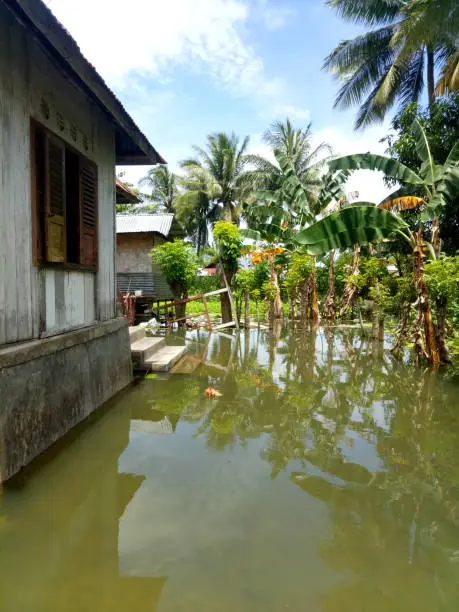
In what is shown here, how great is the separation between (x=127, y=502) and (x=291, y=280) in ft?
54.1

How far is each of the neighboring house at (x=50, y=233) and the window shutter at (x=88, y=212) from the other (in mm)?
15

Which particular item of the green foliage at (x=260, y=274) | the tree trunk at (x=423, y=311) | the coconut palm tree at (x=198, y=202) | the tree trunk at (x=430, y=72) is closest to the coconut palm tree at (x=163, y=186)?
the coconut palm tree at (x=198, y=202)

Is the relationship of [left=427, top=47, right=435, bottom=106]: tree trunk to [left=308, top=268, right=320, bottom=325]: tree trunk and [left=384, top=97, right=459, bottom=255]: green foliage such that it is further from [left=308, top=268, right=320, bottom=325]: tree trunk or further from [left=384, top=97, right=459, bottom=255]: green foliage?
[left=308, top=268, right=320, bottom=325]: tree trunk

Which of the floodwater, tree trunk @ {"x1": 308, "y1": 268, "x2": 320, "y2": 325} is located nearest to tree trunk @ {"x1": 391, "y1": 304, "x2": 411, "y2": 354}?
the floodwater

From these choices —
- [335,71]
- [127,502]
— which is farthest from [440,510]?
[335,71]

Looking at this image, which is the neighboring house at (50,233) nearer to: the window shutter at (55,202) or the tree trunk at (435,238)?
the window shutter at (55,202)

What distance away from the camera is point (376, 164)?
390 inches

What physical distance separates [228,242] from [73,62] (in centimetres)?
1313

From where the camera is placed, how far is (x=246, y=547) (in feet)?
9.90

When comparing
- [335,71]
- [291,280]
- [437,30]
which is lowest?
[291,280]

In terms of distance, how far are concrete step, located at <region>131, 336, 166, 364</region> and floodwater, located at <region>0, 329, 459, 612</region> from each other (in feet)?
6.69

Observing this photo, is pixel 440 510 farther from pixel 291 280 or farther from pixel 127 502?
pixel 291 280

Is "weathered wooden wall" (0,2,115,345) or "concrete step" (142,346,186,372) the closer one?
"weathered wooden wall" (0,2,115,345)

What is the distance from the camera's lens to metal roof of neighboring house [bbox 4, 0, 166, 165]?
141 inches
